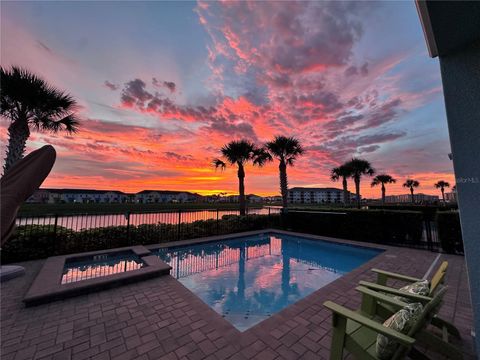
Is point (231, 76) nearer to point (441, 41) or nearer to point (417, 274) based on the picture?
point (441, 41)

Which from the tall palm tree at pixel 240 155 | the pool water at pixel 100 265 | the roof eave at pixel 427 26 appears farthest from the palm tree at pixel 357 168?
the roof eave at pixel 427 26

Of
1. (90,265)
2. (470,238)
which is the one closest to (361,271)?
(470,238)

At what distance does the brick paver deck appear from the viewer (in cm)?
250

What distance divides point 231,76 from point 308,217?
350 inches

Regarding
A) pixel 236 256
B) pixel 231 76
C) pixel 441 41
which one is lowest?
pixel 236 256

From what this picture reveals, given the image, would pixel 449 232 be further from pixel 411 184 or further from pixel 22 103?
pixel 411 184

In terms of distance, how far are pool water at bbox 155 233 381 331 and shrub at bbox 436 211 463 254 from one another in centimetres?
216

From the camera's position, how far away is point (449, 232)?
7.01 metres

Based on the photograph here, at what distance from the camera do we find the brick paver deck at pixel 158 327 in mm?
2502

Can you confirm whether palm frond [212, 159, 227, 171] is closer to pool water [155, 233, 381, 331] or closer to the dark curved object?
pool water [155, 233, 381, 331]

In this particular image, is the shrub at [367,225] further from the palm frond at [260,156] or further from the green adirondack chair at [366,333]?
the green adirondack chair at [366,333]

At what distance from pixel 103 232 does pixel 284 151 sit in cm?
1246

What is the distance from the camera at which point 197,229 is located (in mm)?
10156

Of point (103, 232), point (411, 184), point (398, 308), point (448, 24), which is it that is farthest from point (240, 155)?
point (411, 184)
